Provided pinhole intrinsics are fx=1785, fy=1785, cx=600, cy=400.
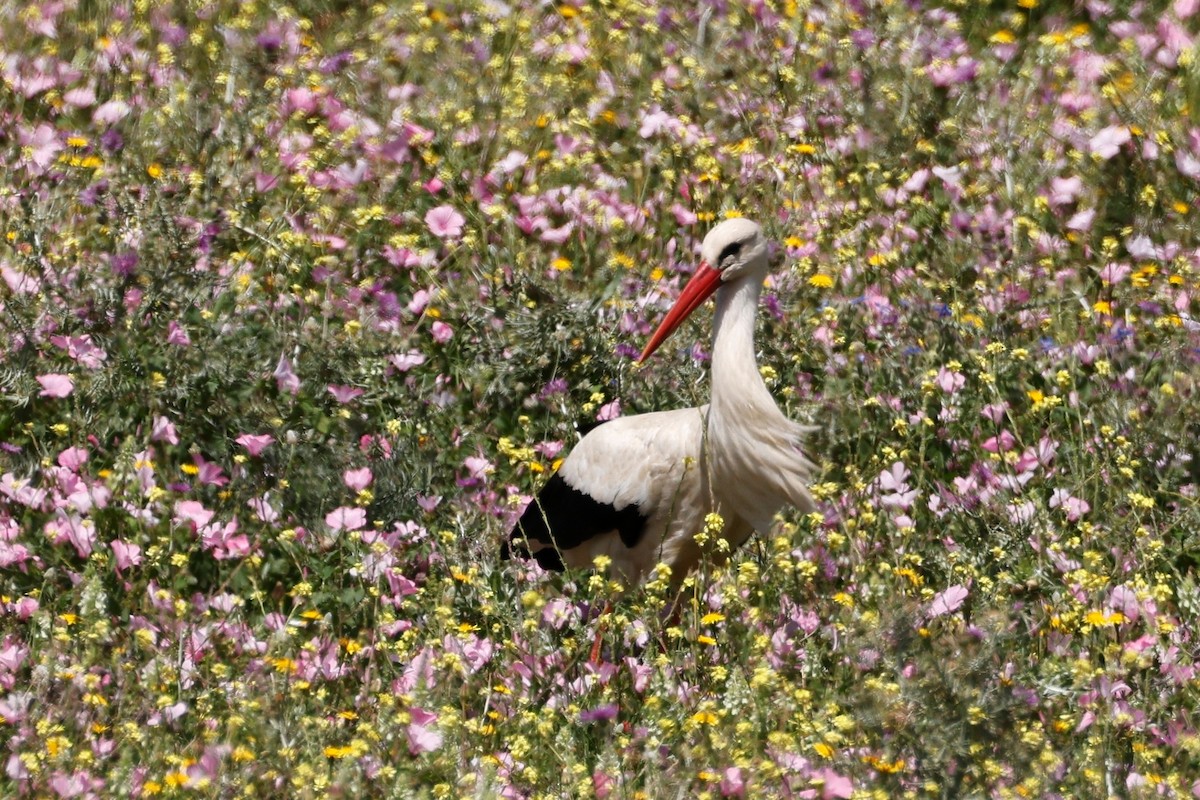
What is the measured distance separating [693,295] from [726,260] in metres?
0.13

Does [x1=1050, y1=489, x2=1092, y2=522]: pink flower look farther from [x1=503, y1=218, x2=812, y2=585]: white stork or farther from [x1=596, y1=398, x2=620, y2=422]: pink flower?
[x1=596, y1=398, x2=620, y2=422]: pink flower

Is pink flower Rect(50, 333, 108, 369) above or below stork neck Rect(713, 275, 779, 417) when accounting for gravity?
below

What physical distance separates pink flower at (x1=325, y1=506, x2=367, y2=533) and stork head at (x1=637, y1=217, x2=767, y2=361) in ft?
2.90

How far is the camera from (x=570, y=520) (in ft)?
16.7

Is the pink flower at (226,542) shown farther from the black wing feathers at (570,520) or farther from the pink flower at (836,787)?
the pink flower at (836,787)

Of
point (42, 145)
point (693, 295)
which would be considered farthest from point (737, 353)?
Answer: point (42, 145)

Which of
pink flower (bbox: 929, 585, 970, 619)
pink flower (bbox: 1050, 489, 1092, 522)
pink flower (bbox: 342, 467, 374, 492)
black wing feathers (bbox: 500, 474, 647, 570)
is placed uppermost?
pink flower (bbox: 929, 585, 970, 619)

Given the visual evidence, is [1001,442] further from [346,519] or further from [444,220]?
[444,220]

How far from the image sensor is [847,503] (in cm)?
464

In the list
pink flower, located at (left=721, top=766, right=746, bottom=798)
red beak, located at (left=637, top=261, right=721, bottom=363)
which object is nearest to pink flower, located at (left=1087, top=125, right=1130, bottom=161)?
red beak, located at (left=637, top=261, right=721, bottom=363)

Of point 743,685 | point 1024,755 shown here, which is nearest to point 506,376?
point 743,685

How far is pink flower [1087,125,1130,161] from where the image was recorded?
6207mm

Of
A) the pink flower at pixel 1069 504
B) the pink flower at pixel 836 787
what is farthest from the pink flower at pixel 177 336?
the pink flower at pixel 836 787

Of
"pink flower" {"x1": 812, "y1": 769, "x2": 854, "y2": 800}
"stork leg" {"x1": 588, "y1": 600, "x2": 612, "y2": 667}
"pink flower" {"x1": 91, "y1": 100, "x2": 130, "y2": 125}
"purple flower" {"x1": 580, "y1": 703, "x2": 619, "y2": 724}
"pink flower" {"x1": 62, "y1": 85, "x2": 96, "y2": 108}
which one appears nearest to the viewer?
"pink flower" {"x1": 812, "y1": 769, "x2": 854, "y2": 800}
